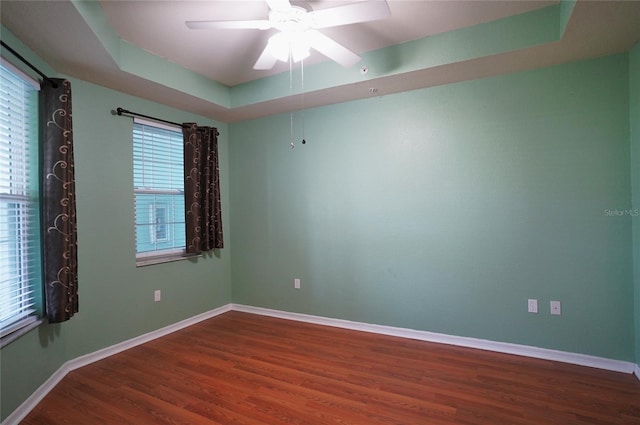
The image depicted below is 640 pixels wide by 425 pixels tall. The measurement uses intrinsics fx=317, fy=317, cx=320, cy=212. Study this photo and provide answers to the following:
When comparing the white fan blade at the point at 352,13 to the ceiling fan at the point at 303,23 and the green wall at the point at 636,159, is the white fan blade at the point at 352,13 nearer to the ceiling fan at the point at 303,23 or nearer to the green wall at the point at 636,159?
the ceiling fan at the point at 303,23

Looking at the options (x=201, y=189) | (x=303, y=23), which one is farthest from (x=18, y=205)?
(x=303, y=23)

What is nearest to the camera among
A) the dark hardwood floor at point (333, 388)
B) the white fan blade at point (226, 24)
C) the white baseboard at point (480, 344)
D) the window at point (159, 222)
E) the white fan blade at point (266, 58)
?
the white fan blade at point (226, 24)

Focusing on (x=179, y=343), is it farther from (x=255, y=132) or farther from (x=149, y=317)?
(x=255, y=132)

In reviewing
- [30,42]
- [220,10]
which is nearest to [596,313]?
[220,10]

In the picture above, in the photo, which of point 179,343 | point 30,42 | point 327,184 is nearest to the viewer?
point 30,42

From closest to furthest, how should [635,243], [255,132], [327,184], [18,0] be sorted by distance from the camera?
[18,0], [635,243], [327,184], [255,132]

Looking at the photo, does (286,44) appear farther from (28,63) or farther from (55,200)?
(55,200)

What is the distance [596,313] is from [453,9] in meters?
2.52

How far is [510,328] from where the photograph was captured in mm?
2717

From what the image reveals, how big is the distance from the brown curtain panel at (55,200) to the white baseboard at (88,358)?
0.47 metres

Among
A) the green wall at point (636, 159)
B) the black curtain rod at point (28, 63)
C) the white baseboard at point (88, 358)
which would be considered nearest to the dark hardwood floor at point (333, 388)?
the white baseboard at point (88, 358)

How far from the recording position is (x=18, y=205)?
82.1 inches

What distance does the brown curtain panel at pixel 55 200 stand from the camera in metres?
2.21

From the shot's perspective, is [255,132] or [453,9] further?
[255,132]
